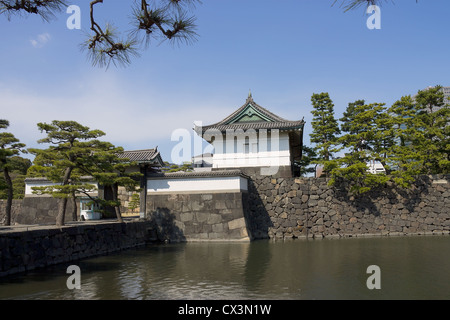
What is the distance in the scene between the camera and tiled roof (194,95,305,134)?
695 inches

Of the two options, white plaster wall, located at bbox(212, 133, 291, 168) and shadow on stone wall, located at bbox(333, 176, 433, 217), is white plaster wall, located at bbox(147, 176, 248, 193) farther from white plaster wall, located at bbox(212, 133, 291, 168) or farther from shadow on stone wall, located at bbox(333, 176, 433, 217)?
shadow on stone wall, located at bbox(333, 176, 433, 217)

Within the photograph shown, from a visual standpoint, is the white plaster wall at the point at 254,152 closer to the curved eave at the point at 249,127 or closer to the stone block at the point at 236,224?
the curved eave at the point at 249,127

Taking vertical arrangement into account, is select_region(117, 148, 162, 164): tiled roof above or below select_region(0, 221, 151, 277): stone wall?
above

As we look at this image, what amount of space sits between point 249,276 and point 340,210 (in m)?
9.89

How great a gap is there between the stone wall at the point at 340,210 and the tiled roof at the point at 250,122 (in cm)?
310

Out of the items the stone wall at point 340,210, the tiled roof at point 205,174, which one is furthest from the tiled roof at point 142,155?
the stone wall at point 340,210

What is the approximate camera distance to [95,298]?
5.76 meters

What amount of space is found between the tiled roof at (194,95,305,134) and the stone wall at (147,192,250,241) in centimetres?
474

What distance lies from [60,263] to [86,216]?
297 inches

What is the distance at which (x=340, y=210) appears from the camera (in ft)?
52.2

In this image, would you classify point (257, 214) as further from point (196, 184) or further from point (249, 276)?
point (249, 276)

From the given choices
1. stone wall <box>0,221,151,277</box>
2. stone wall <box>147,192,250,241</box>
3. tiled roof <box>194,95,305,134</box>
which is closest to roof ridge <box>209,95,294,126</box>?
tiled roof <box>194,95,305,134</box>
